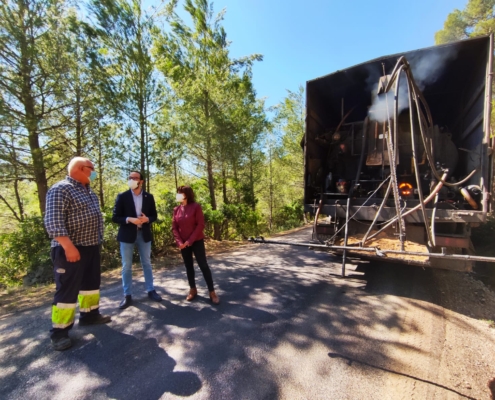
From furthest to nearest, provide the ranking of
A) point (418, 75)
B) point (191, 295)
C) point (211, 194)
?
point (211, 194)
point (418, 75)
point (191, 295)

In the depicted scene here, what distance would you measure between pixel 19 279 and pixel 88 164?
624 cm

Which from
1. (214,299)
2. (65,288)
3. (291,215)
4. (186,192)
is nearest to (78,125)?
(186,192)

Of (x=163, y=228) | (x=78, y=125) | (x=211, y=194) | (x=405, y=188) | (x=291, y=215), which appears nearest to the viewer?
(x=405, y=188)

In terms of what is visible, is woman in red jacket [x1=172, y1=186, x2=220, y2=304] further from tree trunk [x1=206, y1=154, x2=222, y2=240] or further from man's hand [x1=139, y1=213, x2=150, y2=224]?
tree trunk [x1=206, y1=154, x2=222, y2=240]

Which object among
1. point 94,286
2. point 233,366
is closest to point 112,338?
point 94,286

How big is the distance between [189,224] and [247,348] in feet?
5.19

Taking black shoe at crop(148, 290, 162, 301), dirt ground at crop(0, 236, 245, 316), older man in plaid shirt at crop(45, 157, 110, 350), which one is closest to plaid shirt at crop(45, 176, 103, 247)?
older man in plaid shirt at crop(45, 157, 110, 350)

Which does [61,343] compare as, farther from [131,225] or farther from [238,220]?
[238,220]

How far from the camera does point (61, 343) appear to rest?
8.05ft

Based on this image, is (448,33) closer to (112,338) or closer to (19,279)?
(112,338)

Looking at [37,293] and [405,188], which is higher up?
[405,188]

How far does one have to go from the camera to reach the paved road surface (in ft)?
6.38

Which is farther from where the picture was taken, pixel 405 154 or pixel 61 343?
pixel 405 154

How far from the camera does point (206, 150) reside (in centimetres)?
852
